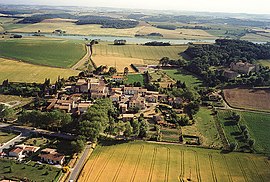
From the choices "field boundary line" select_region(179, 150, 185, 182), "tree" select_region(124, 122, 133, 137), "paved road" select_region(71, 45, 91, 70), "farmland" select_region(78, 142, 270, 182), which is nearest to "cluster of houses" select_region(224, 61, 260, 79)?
"paved road" select_region(71, 45, 91, 70)

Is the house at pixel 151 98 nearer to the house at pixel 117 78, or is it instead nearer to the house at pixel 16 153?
the house at pixel 117 78

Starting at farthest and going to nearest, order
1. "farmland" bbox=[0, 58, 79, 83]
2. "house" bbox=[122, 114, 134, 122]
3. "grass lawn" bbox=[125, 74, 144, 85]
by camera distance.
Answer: "grass lawn" bbox=[125, 74, 144, 85] < "farmland" bbox=[0, 58, 79, 83] < "house" bbox=[122, 114, 134, 122]

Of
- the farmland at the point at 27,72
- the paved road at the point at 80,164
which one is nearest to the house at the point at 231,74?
the farmland at the point at 27,72

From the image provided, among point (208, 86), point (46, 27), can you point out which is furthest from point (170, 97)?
point (46, 27)

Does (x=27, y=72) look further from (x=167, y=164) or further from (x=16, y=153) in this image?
(x=167, y=164)

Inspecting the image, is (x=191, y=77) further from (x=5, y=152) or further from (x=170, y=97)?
(x=5, y=152)

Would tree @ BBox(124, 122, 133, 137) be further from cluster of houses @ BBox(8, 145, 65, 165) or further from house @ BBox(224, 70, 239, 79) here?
house @ BBox(224, 70, 239, 79)

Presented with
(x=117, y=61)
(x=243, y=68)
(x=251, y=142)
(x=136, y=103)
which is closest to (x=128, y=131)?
(x=136, y=103)
